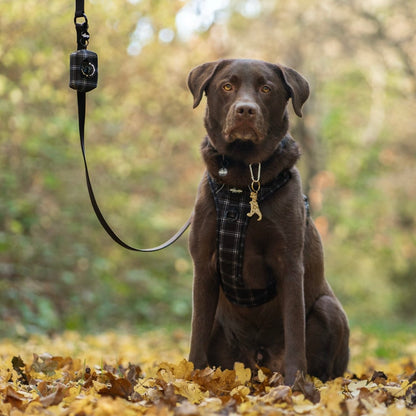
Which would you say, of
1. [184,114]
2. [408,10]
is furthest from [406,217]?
[184,114]

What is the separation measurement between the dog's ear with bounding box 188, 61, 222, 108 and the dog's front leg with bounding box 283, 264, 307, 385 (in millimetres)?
1082

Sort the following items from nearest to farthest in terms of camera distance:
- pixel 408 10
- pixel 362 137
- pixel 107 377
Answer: pixel 107 377, pixel 408 10, pixel 362 137

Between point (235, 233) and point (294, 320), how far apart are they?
21.8 inches

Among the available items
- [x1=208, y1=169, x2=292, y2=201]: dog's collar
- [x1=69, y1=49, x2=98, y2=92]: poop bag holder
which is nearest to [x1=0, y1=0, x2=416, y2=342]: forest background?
[x1=69, y1=49, x2=98, y2=92]: poop bag holder

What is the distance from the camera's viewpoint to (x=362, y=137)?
18766 mm

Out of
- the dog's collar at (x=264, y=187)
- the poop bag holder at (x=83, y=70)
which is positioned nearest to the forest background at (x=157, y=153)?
the poop bag holder at (x=83, y=70)

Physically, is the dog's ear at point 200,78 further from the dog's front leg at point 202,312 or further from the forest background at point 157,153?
the forest background at point 157,153

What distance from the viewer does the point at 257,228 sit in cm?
344

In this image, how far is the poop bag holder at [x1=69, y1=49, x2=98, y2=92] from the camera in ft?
11.3

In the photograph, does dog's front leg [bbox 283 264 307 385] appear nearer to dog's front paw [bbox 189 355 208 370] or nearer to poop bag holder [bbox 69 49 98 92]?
dog's front paw [bbox 189 355 208 370]

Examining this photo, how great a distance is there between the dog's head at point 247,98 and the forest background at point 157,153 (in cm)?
464

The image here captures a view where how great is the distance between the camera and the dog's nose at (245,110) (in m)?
3.30

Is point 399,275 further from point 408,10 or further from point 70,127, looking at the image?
point 70,127

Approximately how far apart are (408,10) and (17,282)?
1055 centimetres
